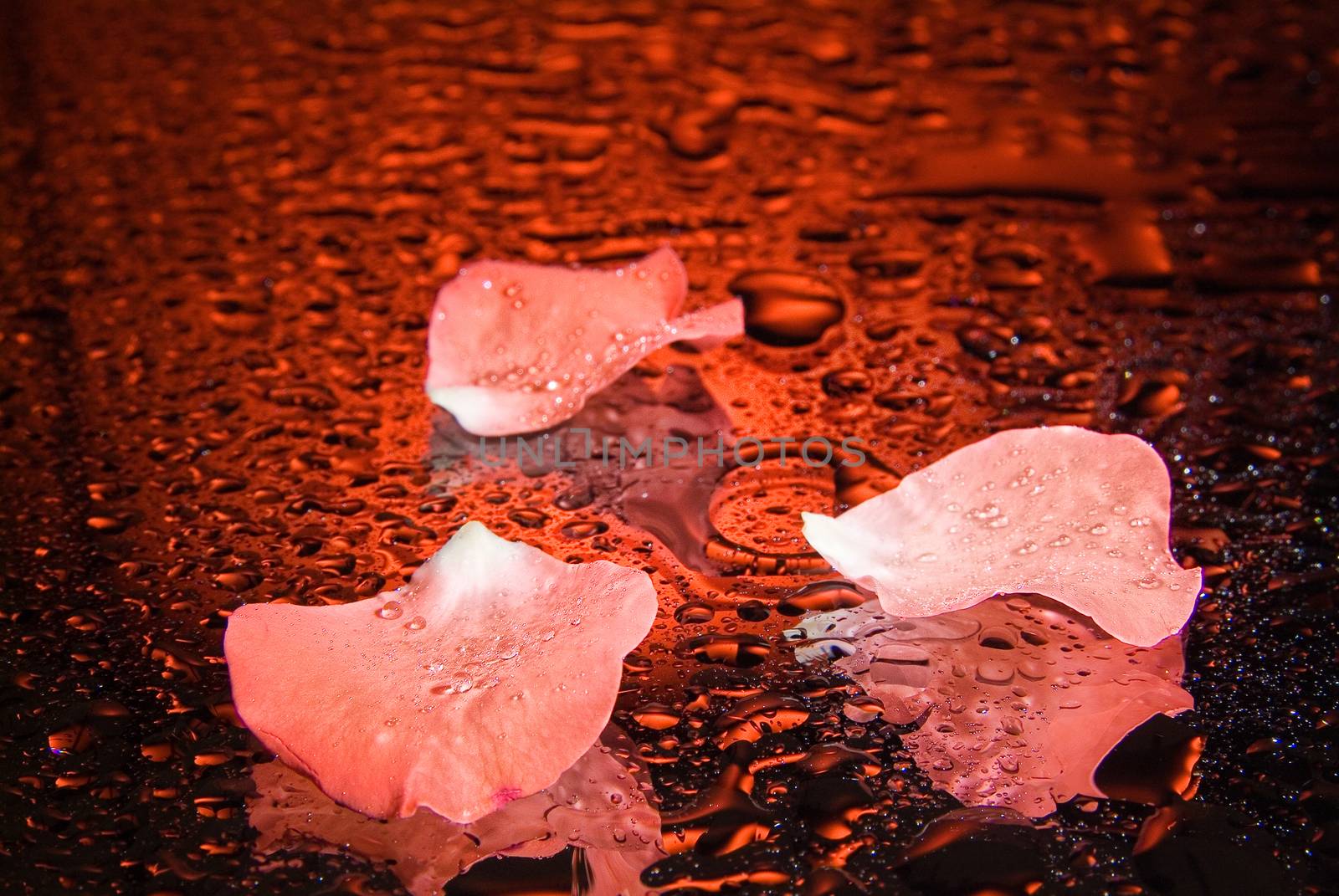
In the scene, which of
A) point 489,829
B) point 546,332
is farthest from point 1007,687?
point 546,332

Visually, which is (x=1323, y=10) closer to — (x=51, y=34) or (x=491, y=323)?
(x=491, y=323)

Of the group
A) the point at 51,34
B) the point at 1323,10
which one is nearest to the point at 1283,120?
the point at 1323,10

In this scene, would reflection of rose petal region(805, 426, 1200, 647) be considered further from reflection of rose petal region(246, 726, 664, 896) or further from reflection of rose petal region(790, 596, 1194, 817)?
reflection of rose petal region(246, 726, 664, 896)

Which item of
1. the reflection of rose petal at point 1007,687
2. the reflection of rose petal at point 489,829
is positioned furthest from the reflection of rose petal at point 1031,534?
the reflection of rose petal at point 489,829

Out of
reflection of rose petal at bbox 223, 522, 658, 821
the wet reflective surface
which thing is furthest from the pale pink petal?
reflection of rose petal at bbox 223, 522, 658, 821

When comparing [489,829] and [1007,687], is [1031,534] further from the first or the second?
[489,829]

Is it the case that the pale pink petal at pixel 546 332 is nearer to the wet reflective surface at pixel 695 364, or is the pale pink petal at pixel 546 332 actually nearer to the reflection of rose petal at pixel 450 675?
Answer: the wet reflective surface at pixel 695 364

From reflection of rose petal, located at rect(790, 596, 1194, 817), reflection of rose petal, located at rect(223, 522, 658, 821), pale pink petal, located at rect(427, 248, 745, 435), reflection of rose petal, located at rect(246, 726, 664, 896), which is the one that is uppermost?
pale pink petal, located at rect(427, 248, 745, 435)
